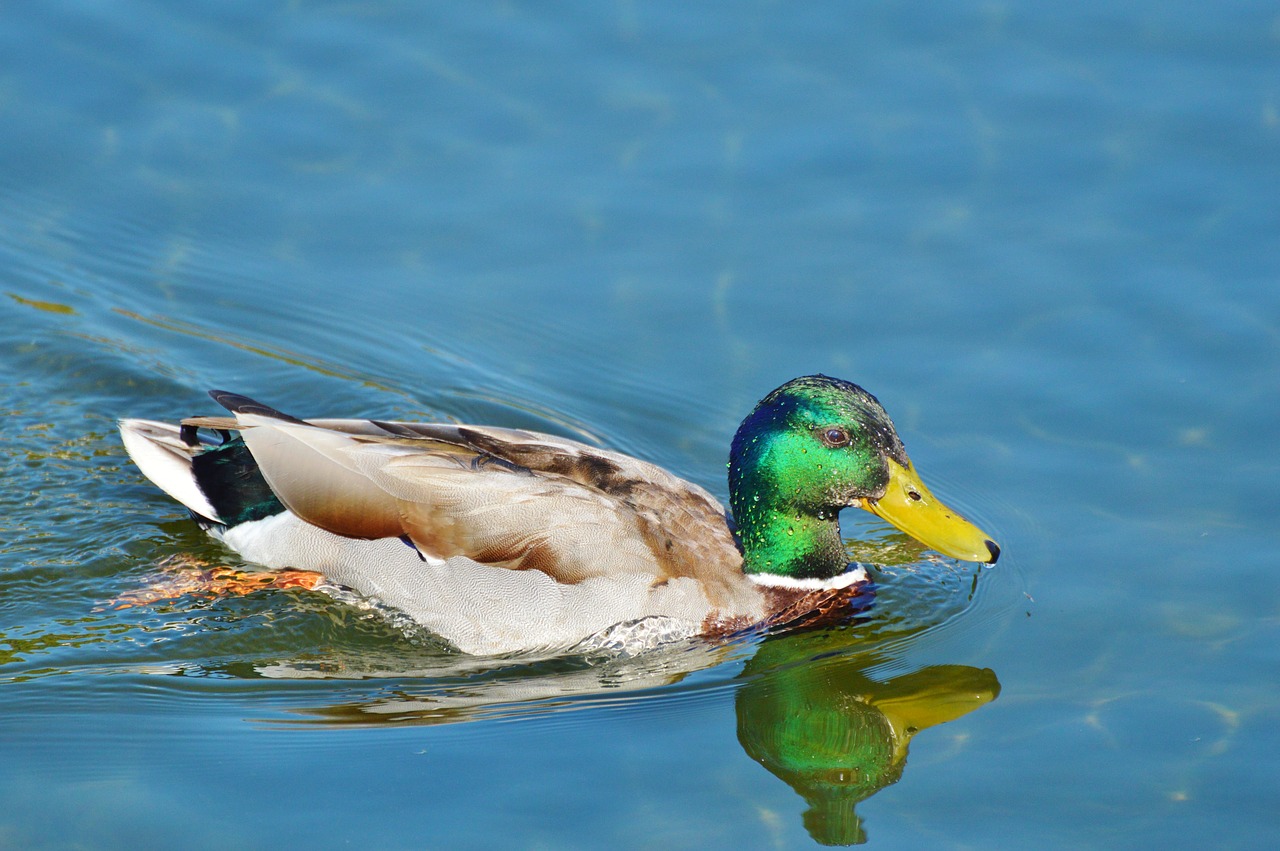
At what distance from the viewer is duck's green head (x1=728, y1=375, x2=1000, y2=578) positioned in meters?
7.14

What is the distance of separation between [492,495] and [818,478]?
1.43 m

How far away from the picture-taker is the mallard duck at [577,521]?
7.06 m

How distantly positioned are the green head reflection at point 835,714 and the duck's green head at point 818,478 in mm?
461

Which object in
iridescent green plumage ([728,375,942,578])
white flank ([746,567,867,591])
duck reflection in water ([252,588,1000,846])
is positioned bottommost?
duck reflection in water ([252,588,1000,846])

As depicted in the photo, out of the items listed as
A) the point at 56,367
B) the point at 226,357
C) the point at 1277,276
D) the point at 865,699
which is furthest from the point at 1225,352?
the point at 56,367

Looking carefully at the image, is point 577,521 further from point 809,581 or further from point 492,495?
point 809,581

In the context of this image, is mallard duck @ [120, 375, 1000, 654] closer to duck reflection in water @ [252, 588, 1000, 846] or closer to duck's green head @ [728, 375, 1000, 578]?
duck's green head @ [728, 375, 1000, 578]

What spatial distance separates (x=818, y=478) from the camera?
723 cm

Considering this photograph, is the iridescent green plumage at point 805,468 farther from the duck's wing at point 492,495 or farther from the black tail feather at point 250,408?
the black tail feather at point 250,408

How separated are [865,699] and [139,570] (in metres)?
3.40

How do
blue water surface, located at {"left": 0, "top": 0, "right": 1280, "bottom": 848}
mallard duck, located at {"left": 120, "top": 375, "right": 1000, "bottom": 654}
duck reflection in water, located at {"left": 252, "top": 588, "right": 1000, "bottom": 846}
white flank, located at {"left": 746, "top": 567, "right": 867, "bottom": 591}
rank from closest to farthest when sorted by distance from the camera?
blue water surface, located at {"left": 0, "top": 0, "right": 1280, "bottom": 848} < duck reflection in water, located at {"left": 252, "top": 588, "right": 1000, "bottom": 846} < mallard duck, located at {"left": 120, "top": 375, "right": 1000, "bottom": 654} < white flank, located at {"left": 746, "top": 567, "right": 867, "bottom": 591}

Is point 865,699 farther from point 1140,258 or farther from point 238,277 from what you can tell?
point 238,277

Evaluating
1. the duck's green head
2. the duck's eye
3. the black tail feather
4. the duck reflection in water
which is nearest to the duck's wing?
the black tail feather

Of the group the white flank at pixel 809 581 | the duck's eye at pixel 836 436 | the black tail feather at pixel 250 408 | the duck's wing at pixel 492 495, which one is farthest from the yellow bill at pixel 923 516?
the black tail feather at pixel 250 408
